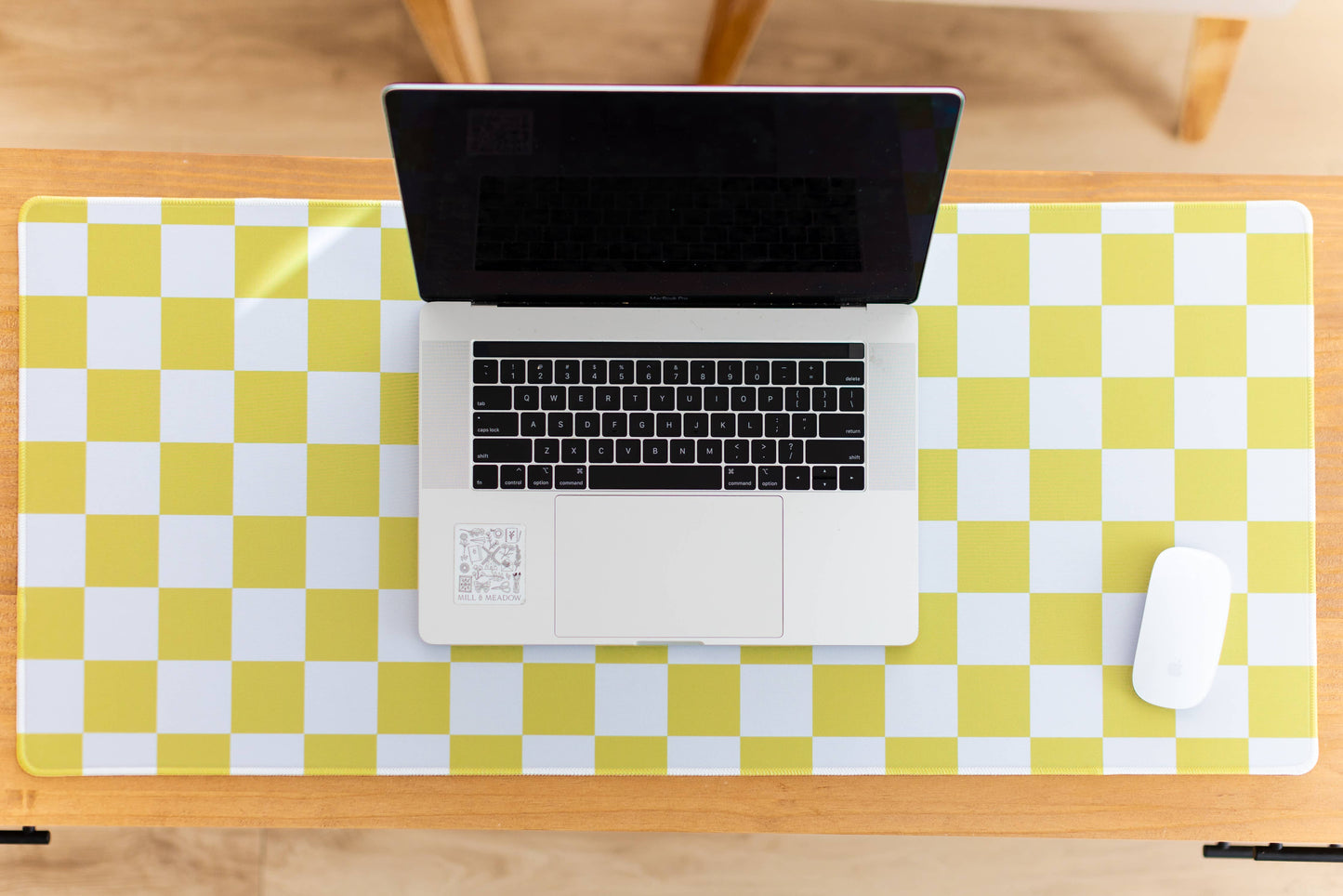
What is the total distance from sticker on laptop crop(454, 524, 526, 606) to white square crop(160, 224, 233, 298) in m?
0.37

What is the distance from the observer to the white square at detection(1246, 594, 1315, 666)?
31.7 inches

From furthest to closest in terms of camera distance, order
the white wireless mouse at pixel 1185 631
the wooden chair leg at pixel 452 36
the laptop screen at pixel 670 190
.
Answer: the wooden chair leg at pixel 452 36
the white wireless mouse at pixel 1185 631
the laptop screen at pixel 670 190

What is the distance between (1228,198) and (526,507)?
81 centimetres

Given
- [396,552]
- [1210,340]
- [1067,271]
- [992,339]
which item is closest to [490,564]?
[396,552]

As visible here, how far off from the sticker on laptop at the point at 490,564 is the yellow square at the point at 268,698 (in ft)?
0.65

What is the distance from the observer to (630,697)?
805 mm

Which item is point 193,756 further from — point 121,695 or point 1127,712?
point 1127,712

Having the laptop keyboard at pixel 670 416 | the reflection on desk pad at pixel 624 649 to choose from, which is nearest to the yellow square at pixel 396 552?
the reflection on desk pad at pixel 624 649

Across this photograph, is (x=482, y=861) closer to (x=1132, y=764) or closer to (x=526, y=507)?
(x=526, y=507)

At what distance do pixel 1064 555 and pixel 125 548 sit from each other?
97 cm

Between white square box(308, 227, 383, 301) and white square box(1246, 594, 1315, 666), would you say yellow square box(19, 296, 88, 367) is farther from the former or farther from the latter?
white square box(1246, 594, 1315, 666)

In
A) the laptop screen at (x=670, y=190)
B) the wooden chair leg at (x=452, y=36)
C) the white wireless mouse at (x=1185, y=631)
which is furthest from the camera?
the wooden chair leg at (x=452, y=36)

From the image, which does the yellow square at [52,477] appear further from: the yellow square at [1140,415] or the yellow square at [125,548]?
the yellow square at [1140,415]

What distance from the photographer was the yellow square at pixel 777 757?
801mm
